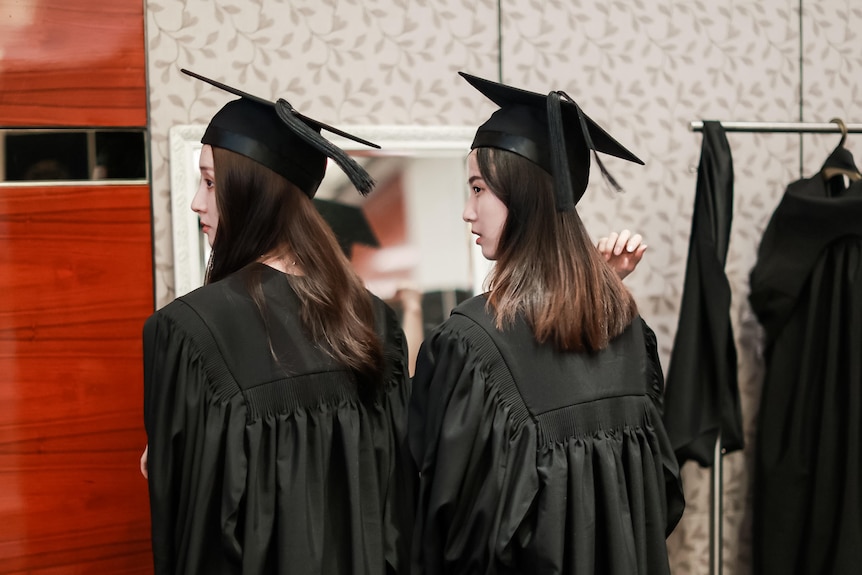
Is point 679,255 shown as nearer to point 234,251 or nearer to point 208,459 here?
point 234,251

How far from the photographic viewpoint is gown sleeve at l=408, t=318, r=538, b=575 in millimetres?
1327

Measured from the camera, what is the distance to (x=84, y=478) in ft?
6.44

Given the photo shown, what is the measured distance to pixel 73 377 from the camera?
1940 mm

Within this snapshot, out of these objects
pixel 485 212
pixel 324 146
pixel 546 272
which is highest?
pixel 324 146

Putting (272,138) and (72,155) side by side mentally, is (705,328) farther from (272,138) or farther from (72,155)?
(72,155)

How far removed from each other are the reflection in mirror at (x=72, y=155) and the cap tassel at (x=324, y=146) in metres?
0.66

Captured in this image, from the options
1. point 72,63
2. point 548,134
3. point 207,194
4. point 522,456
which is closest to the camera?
point 522,456

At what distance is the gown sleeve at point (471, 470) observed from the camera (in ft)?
4.35

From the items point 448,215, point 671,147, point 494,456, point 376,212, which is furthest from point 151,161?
point 671,147

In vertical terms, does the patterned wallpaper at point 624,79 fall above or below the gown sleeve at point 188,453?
above

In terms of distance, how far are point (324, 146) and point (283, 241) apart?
20cm

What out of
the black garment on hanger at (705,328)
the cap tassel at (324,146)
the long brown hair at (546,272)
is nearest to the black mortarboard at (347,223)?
the cap tassel at (324,146)

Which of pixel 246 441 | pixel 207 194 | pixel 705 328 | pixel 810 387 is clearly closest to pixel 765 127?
pixel 705 328

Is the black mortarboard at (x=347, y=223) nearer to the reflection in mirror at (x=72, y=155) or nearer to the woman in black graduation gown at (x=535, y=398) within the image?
the reflection in mirror at (x=72, y=155)
